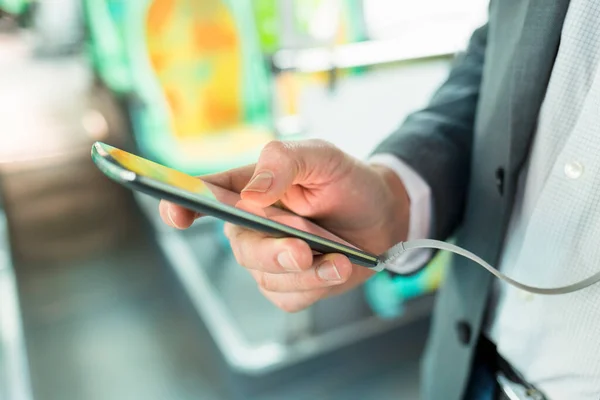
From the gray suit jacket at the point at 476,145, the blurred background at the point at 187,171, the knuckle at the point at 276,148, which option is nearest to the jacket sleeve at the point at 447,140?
the gray suit jacket at the point at 476,145

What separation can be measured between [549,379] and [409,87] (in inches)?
30.9

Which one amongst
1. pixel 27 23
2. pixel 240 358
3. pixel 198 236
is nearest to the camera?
pixel 240 358

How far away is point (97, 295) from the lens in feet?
5.00

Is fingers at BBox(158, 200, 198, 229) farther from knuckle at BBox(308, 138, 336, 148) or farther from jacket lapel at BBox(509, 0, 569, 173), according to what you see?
jacket lapel at BBox(509, 0, 569, 173)

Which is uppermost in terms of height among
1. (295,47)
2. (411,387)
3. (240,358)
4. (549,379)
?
(295,47)

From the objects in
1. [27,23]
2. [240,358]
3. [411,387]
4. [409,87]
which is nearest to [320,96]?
[409,87]

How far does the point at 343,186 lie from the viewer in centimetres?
48

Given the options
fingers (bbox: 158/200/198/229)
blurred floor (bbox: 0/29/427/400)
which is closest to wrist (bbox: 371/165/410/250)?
fingers (bbox: 158/200/198/229)

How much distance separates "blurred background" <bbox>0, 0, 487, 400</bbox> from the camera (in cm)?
114

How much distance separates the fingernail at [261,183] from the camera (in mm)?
371

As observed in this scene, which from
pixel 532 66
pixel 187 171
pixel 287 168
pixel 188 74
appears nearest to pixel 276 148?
pixel 287 168

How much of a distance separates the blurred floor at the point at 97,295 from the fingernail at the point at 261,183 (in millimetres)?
914

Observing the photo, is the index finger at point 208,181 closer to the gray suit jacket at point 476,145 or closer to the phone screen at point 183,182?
the phone screen at point 183,182

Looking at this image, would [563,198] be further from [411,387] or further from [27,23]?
[27,23]
